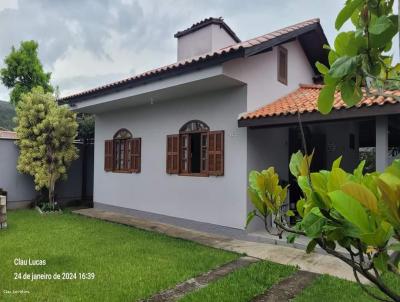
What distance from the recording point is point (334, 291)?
4496 millimetres

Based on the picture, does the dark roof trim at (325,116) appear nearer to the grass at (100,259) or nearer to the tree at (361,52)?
the grass at (100,259)

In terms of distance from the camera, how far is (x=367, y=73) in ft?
3.87

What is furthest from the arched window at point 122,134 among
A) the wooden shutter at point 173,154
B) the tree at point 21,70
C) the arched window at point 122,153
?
the tree at point 21,70

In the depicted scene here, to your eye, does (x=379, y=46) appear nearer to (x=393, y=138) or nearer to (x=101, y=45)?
(x=393, y=138)

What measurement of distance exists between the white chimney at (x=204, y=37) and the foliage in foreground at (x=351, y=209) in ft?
32.0

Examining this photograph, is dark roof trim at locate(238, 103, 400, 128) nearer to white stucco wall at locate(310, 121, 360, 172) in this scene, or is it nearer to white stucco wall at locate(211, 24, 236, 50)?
white stucco wall at locate(310, 121, 360, 172)

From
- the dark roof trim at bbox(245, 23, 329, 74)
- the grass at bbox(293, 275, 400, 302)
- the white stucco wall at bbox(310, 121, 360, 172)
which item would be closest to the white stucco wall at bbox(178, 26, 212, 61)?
the dark roof trim at bbox(245, 23, 329, 74)

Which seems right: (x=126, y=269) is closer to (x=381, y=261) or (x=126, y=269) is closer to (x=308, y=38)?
(x=381, y=261)

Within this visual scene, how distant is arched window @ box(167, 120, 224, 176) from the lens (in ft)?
26.0

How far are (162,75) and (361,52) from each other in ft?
22.4

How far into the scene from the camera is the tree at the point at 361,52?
111 centimetres

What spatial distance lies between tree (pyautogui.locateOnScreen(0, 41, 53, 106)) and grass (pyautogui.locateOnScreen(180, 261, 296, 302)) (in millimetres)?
23289

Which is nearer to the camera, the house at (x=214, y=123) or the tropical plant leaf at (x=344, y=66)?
the tropical plant leaf at (x=344, y=66)

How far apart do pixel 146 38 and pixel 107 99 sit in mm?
7319
